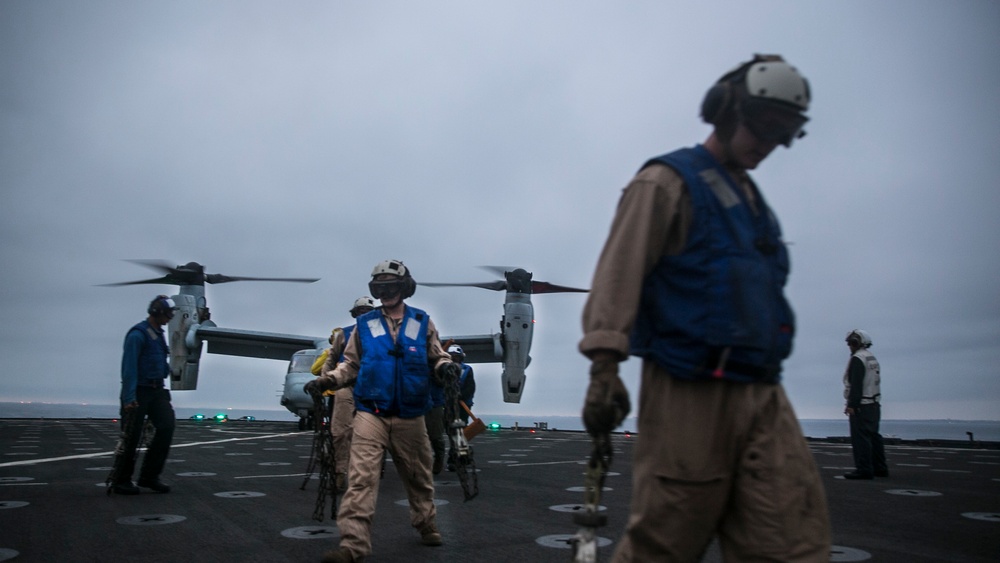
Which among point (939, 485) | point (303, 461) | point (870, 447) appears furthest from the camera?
point (303, 461)

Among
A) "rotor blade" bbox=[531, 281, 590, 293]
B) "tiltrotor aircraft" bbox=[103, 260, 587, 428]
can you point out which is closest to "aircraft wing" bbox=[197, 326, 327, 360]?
"tiltrotor aircraft" bbox=[103, 260, 587, 428]

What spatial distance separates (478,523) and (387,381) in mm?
1687

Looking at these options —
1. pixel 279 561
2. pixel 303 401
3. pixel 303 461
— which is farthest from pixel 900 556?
pixel 303 401

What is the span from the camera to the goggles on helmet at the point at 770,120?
2.29m

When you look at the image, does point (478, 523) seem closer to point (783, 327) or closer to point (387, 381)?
point (387, 381)

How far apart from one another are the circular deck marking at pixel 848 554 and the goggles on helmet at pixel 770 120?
2.99 metres

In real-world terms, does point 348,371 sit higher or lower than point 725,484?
higher

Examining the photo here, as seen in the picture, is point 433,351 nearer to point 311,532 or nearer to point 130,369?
point 311,532

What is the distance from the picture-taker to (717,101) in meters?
2.37

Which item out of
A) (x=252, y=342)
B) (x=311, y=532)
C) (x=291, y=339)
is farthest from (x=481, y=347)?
(x=311, y=532)

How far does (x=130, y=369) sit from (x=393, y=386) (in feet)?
13.2

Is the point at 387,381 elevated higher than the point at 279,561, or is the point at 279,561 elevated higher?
the point at 387,381

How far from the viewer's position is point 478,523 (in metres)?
5.56

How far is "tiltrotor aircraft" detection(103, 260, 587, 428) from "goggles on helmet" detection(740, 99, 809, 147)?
798 inches
